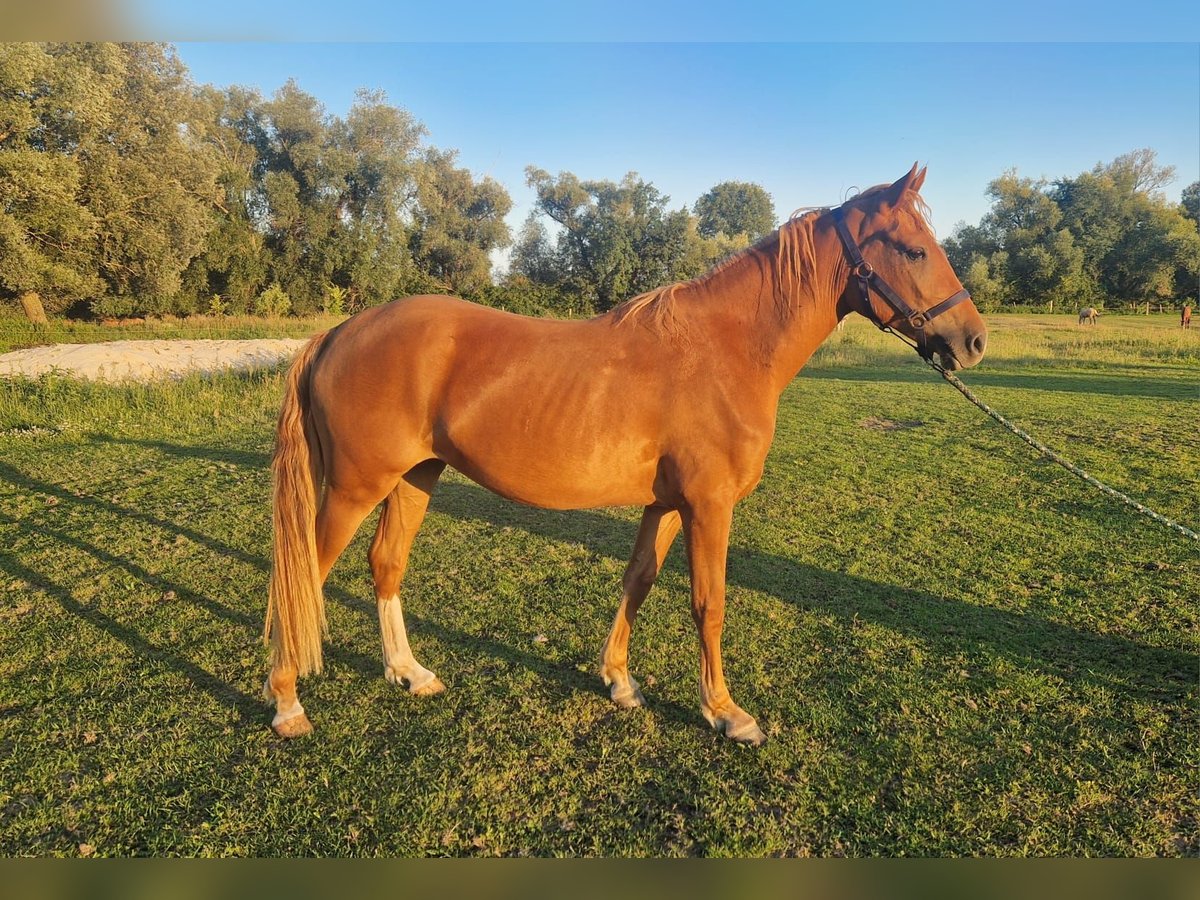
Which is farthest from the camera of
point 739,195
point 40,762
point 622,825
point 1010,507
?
point 739,195

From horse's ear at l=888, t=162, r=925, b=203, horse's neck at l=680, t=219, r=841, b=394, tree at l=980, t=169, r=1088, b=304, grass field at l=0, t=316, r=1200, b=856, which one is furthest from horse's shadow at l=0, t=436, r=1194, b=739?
tree at l=980, t=169, r=1088, b=304

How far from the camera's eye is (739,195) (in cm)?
6819

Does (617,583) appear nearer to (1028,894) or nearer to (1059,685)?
(1059,685)

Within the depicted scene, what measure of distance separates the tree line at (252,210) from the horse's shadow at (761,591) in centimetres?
1285

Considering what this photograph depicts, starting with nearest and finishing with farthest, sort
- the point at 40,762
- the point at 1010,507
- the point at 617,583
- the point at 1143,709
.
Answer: the point at 40,762
the point at 1143,709
the point at 617,583
the point at 1010,507

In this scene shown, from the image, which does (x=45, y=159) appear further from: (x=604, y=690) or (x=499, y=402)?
(x=604, y=690)

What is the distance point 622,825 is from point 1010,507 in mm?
5080

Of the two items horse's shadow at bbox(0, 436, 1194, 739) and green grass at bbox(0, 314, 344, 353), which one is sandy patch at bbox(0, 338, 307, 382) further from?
horse's shadow at bbox(0, 436, 1194, 739)

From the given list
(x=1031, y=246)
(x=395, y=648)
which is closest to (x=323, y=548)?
(x=395, y=648)

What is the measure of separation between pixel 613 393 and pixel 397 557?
146 cm

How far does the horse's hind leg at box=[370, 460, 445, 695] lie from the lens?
2998 mm

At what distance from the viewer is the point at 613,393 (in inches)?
96.6

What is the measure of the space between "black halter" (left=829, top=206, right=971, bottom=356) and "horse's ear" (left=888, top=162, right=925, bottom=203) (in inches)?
7.7

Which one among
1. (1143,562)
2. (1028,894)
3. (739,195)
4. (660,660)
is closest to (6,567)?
(660,660)
